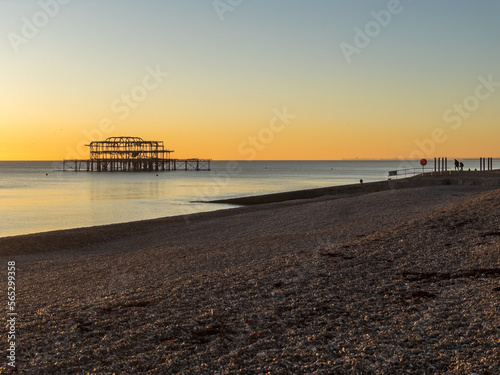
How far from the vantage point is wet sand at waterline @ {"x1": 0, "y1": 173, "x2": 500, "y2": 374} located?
6.46 metres

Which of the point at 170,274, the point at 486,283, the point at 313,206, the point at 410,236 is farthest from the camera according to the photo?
the point at 313,206

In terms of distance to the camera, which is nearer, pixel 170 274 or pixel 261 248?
pixel 170 274

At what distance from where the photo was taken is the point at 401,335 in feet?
22.8

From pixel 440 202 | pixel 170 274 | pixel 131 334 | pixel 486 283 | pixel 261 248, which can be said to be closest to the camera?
pixel 131 334

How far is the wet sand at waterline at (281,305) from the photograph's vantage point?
6.46 metres

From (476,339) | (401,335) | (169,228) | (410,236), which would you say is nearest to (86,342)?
(401,335)

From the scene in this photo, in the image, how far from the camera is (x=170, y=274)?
12.3 meters

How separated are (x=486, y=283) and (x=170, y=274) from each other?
7.19 m

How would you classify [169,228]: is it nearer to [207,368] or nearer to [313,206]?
[313,206]

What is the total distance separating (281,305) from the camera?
864 cm

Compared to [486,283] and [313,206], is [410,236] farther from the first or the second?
[313,206]

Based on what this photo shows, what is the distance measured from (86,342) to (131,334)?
670 millimetres

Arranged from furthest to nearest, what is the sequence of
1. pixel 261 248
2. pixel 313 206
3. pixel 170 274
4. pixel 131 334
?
pixel 313 206
pixel 261 248
pixel 170 274
pixel 131 334

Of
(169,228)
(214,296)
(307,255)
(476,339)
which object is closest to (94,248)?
(169,228)
